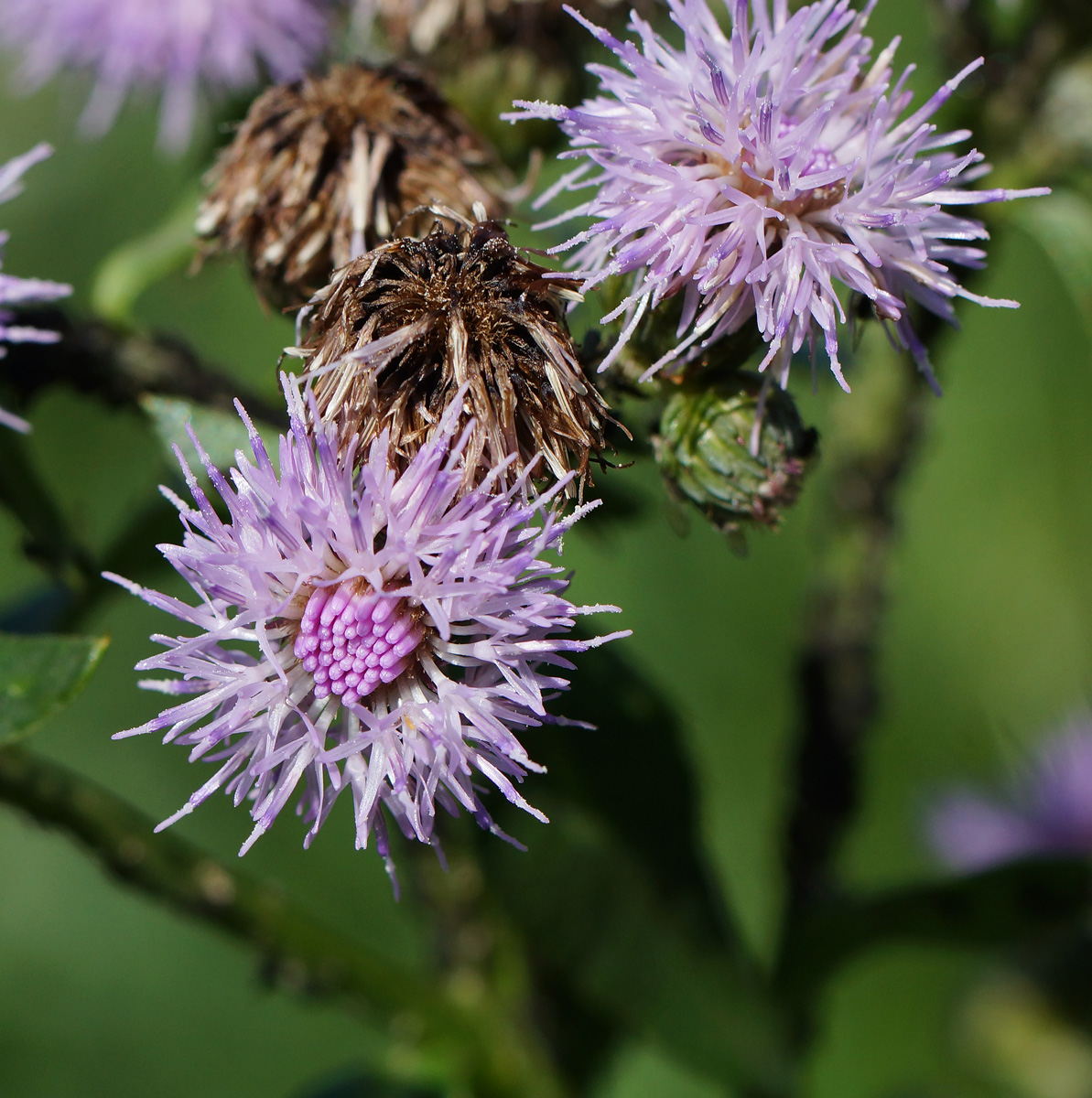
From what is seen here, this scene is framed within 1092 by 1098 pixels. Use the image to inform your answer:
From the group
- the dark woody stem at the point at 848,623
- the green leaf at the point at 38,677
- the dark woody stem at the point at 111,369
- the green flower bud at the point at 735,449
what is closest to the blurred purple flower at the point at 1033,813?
Answer: the dark woody stem at the point at 848,623

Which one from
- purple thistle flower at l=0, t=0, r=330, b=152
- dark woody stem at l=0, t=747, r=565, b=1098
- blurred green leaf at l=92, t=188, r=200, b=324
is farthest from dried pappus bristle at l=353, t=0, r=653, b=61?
dark woody stem at l=0, t=747, r=565, b=1098

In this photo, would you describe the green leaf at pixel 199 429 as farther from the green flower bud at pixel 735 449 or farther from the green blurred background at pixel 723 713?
the green blurred background at pixel 723 713

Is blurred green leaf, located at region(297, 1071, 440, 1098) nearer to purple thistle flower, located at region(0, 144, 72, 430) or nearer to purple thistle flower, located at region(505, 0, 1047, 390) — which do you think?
purple thistle flower, located at region(0, 144, 72, 430)

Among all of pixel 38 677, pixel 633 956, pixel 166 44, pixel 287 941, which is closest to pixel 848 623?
pixel 633 956

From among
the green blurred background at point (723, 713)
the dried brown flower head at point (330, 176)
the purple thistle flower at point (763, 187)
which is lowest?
the green blurred background at point (723, 713)

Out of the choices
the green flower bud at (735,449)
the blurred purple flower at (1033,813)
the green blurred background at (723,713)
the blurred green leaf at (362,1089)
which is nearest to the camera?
the green flower bud at (735,449)

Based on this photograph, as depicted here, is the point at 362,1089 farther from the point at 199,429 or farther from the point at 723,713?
the point at 723,713

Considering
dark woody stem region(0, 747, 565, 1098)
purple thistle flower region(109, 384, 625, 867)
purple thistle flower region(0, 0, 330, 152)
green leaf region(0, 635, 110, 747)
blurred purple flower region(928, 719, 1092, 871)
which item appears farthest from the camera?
blurred purple flower region(928, 719, 1092, 871)
